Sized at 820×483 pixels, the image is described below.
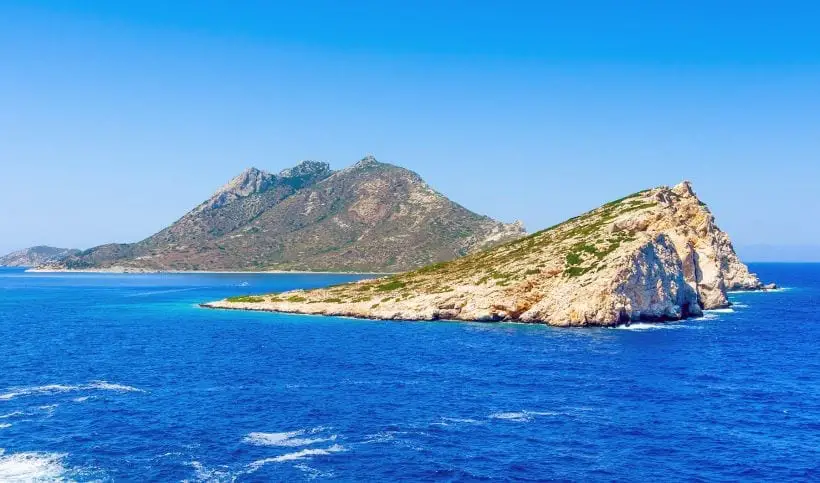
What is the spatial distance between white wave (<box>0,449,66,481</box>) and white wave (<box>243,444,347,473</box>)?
14.4 meters

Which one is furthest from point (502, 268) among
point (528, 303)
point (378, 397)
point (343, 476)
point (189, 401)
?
point (343, 476)

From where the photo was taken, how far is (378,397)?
72.7 metres

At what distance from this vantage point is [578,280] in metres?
137

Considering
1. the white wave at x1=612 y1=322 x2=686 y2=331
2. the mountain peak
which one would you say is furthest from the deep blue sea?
the mountain peak

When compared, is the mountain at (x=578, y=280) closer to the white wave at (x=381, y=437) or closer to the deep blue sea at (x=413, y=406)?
the deep blue sea at (x=413, y=406)

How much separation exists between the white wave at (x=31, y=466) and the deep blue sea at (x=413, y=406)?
0.17 m

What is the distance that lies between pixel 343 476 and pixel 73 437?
87.5 ft

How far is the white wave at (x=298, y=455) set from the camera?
50.9 metres

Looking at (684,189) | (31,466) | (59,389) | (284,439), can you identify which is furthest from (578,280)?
(31,466)

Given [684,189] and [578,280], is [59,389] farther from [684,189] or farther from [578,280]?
[684,189]

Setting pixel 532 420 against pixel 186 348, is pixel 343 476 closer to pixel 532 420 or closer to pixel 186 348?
pixel 532 420

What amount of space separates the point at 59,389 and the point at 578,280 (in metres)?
99.3

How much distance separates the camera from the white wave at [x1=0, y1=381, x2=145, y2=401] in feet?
241

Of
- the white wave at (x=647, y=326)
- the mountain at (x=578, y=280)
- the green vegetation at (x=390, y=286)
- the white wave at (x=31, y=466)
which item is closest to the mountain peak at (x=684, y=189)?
the mountain at (x=578, y=280)
